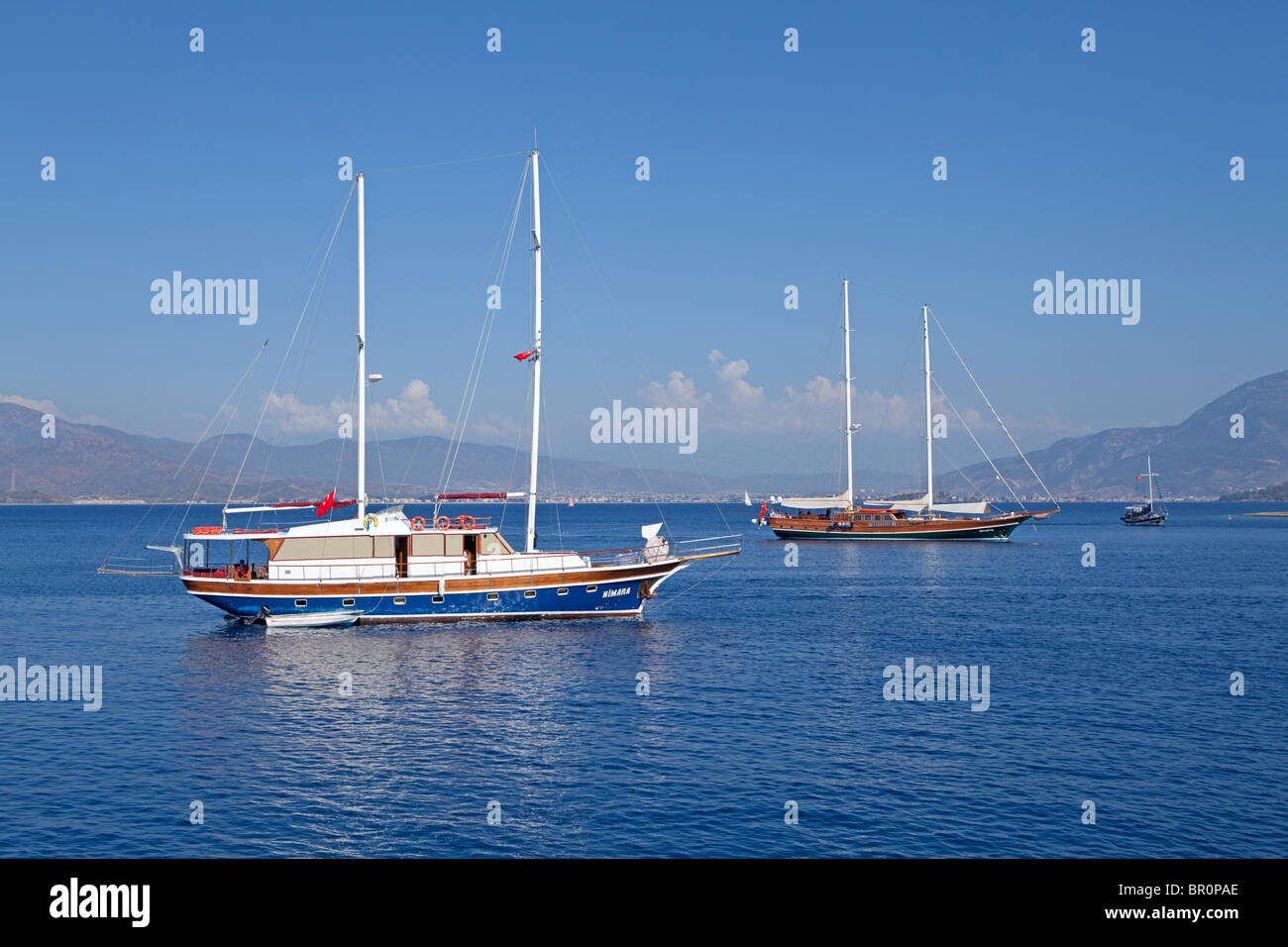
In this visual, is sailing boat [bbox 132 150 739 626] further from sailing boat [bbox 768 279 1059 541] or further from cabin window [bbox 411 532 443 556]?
sailing boat [bbox 768 279 1059 541]

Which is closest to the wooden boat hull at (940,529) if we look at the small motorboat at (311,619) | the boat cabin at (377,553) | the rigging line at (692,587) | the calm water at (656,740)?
the rigging line at (692,587)

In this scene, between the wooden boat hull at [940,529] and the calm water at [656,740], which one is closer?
the calm water at [656,740]

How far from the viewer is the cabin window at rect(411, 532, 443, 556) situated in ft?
167

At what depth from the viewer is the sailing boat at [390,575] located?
49781 mm

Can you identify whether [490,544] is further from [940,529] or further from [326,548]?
[940,529]

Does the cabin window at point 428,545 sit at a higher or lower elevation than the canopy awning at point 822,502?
lower

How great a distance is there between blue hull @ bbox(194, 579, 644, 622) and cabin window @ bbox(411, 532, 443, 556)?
2.28 metres

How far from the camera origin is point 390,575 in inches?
1988

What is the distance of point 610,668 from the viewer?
40656 mm

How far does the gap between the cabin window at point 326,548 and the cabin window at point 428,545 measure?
88.2 inches

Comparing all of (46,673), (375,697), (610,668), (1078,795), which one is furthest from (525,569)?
(1078,795)

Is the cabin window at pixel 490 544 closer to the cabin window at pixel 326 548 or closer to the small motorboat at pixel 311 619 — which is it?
the cabin window at pixel 326 548

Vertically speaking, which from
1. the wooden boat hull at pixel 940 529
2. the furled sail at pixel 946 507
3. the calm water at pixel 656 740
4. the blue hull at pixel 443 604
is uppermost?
the furled sail at pixel 946 507

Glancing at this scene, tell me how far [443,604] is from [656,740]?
78.1ft
